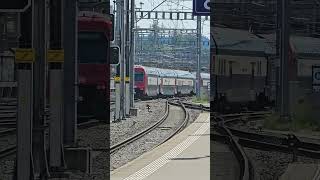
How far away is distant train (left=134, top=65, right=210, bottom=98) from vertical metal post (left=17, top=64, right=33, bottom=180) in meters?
27.8

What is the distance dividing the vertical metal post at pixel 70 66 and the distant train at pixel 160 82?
88.7ft

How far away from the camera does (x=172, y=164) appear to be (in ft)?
29.5

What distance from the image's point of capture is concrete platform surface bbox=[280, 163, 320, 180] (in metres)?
5.29

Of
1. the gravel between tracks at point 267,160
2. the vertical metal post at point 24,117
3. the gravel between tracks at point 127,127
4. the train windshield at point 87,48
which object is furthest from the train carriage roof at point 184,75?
the vertical metal post at point 24,117

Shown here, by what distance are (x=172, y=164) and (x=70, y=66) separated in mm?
4340

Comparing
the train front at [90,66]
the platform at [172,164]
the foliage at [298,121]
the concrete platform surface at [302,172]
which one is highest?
the train front at [90,66]

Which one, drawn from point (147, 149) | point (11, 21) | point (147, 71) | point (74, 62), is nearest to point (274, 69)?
point (74, 62)

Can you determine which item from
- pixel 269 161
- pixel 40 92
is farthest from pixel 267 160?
pixel 40 92

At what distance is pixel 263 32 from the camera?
466cm

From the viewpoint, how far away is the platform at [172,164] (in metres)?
7.74

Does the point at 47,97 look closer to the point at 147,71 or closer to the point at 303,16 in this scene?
the point at 303,16

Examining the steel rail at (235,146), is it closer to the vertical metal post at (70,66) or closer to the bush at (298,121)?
the bush at (298,121)

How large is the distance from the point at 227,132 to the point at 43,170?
5.61ft

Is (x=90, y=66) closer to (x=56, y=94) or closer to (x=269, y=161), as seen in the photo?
(x=56, y=94)
